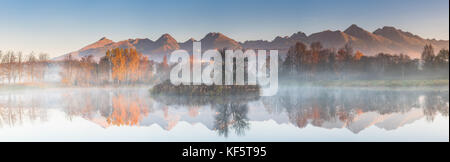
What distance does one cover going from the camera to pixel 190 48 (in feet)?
52.4

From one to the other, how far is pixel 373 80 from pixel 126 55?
22004 millimetres

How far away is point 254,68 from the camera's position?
1847cm

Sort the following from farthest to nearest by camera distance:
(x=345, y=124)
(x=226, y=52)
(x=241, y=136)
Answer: (x=226, y=52), (x=345, y=124), (x=241, y=136)

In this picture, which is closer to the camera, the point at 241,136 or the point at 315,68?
the point at 241,136

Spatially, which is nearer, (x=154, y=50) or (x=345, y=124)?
(x=345, y=124)

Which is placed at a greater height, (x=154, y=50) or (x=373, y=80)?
(x=154, y=50)

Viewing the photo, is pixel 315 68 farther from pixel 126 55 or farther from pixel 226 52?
pixel 126 55

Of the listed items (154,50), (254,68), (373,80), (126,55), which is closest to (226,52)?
(254,68)

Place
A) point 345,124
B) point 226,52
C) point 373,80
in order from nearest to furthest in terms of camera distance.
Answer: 1. point 345,124
2. point 226,52
3. point 373,80
